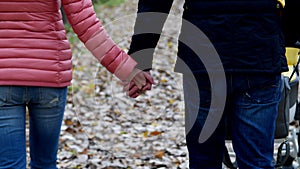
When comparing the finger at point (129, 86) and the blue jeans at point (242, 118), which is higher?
the finger at point (129, 86)

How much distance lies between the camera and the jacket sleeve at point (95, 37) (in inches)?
124

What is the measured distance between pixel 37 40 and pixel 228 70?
1000mm

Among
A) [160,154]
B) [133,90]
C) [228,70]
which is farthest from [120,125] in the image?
[228,70]

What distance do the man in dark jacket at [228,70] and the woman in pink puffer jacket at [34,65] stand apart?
0.39 metres

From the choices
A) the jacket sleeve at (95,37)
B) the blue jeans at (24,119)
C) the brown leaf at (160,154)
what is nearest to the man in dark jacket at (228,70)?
the jacket sleeve at (95,37)

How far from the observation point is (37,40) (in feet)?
10.0

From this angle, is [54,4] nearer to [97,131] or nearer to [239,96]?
[239,96]

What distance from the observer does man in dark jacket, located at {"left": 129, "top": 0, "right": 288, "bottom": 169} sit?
2980 mm

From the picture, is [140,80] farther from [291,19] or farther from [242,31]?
[291,19]

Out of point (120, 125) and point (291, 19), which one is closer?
point (291, 19)

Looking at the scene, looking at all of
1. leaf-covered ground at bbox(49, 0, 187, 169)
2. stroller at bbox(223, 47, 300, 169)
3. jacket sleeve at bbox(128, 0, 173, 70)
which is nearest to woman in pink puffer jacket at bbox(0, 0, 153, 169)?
jacket sleeve at bbox(128, 0, 173, 70)

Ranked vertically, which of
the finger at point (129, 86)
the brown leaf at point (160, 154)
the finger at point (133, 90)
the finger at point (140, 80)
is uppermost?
the finger at point (140, 80)

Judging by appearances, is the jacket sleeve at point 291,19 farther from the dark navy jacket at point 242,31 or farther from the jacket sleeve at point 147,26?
the jacket sleeve at point 147,26

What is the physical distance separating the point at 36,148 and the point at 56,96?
1.18 ft
